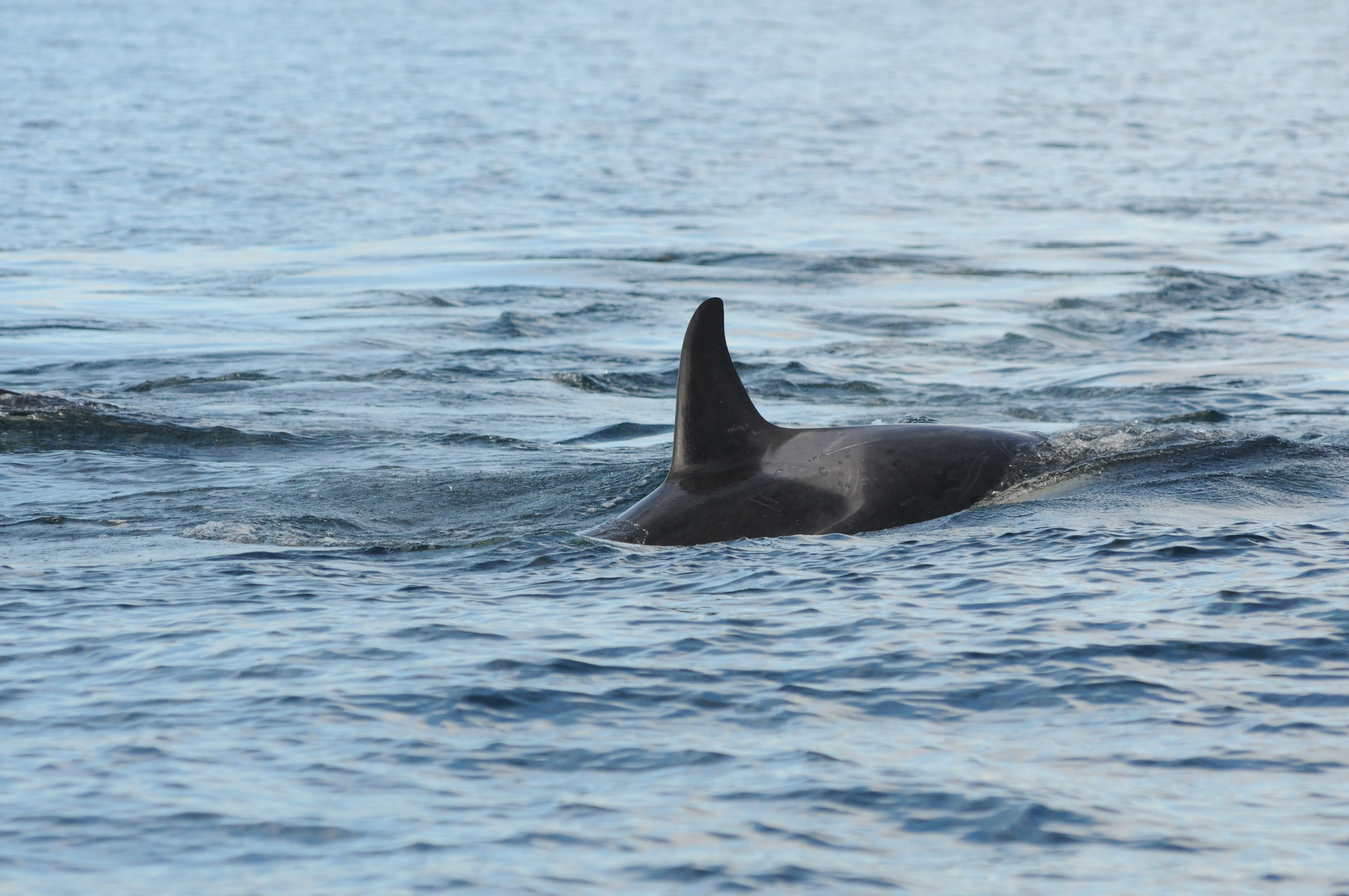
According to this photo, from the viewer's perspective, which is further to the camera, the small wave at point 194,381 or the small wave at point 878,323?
the small wave at point 878,323

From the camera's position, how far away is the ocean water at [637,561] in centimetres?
594

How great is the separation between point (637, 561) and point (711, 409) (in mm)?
1014

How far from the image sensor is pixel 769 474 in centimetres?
1005

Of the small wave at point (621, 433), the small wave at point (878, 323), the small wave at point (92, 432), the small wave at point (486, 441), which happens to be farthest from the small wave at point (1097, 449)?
the small wave at point (878, 323)

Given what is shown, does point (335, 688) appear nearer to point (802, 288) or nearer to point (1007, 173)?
point (802, 288)

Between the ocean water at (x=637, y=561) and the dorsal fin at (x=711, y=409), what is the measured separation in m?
0.72

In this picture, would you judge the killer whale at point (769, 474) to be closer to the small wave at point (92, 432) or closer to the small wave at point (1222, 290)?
the small wave at point (92, 432)

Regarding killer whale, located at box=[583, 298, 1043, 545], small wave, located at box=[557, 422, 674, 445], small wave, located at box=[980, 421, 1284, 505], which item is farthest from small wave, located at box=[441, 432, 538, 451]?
small wave, located at box=[980, 421, 1284, 505]

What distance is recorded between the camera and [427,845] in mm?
5781

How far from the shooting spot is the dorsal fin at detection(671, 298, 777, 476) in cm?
972

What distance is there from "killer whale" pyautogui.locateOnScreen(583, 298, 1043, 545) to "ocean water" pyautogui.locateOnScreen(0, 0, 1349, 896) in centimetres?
19

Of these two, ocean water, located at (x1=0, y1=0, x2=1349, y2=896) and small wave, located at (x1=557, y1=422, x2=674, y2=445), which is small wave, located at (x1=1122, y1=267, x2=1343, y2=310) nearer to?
ocean water, located at (x1=0, y1=0, x2=1349, y2=896)

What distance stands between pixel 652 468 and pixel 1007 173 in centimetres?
3039

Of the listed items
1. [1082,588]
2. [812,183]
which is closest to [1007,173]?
[812,183]
